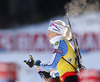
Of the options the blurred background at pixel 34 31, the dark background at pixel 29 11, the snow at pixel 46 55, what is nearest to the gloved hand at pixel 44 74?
the snow at pixel 46 55

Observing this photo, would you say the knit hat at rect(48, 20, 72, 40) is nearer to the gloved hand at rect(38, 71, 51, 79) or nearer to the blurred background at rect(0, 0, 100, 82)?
the gloved hand at rect(38, 71, 51, 79)

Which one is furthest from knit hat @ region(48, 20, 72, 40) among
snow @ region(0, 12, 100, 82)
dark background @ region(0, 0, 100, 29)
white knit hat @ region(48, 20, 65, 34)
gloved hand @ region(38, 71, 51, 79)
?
dark background @ region(0, 0, 100, 29)

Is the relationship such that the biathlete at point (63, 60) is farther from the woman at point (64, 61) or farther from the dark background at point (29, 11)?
the dark background at point (29, 11)

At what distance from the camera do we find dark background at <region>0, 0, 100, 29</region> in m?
6.20

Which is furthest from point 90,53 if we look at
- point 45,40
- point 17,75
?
point 17,75

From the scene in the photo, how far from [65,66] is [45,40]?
106 inches

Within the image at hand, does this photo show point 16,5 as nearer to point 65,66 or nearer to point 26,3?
point 26,3

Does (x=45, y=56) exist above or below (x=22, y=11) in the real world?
below

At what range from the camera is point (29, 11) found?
6.25 metres

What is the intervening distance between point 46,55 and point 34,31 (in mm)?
635

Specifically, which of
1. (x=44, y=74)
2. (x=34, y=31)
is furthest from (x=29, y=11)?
(x=44, y=74)

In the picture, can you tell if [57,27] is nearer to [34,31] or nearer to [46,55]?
[46,55]

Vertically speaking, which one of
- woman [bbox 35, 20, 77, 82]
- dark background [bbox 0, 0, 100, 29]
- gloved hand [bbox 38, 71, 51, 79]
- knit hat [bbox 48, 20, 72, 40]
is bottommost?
gloved hand [bbox 38, 71, 51, 79]

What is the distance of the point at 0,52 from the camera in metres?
5.98
